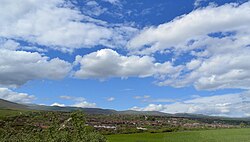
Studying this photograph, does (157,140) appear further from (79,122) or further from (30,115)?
(79,122)

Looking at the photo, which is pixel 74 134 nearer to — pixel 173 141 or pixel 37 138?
pixel 37 138

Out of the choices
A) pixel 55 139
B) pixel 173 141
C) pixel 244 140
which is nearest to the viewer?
pixel 55 139

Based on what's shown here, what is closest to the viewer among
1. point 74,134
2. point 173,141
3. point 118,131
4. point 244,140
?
point 74,134

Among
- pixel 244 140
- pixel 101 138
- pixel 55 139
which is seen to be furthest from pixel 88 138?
pixel 244 140

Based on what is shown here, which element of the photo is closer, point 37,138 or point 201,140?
→ point 37,138

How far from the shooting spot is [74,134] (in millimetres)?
26016

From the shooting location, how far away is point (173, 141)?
86875 millimetres

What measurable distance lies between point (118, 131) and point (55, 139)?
102411 millimetres

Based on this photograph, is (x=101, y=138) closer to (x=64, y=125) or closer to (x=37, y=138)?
(x=64, y=125)

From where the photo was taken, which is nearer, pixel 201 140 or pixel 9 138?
pixel 9 138

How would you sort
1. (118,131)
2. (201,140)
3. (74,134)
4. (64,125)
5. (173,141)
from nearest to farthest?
1. (74,134)
2. (64,125)
3. (201,140)
4. (173,141)
5. (118,131)

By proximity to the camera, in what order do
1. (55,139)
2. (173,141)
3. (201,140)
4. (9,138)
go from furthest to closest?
(173,141), (201,140), (9,138), (55,139)

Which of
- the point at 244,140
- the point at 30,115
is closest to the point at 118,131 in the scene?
the point at 30,115

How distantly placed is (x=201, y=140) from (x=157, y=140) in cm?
1374
